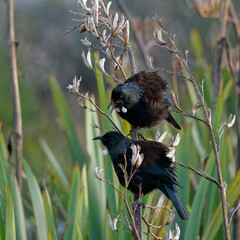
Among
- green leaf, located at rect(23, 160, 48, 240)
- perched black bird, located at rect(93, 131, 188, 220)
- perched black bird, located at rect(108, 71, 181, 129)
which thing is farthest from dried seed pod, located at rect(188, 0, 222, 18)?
perched black bird, located at rect(93, 131, 188, 220)

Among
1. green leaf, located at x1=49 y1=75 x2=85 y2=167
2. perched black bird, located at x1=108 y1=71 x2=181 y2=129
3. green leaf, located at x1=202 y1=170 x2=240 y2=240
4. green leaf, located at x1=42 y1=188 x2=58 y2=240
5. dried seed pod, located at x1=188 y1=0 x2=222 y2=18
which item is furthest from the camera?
green leaf, located at x1=49 y1=75 x2=85 y2=167

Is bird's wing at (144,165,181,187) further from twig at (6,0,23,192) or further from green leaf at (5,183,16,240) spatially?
twig at (6,0,23,192)

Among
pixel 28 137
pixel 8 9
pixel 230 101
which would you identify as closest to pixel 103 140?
pixel 8 9

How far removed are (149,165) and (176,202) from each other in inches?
4.7

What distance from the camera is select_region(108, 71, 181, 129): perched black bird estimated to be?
1426mm

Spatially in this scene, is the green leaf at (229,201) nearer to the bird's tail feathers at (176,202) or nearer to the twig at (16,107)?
the bird's tail feathers at (176,202)

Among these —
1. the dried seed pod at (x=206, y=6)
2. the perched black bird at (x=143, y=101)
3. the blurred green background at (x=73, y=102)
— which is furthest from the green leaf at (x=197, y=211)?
the dried seed pod at (x=206, y=6)

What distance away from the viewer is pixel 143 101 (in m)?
1.46

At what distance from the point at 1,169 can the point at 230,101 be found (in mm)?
1537

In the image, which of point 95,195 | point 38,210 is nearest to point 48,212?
point 38,210

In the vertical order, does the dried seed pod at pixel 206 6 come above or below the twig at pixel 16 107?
above

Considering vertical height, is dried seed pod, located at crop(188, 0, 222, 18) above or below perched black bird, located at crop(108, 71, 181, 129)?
above

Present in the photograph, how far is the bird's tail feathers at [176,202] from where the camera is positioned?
123 cm

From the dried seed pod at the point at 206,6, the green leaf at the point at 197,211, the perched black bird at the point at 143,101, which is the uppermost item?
the dried seed pod at the point at 206,6
